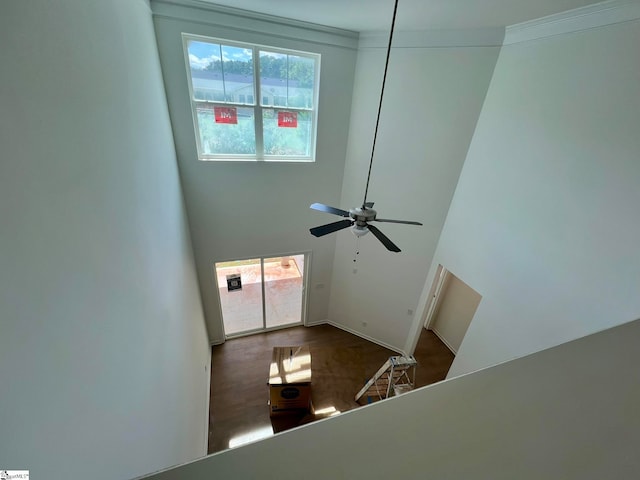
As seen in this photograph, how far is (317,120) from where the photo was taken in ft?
12.7

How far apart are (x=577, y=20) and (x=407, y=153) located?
6.10ft

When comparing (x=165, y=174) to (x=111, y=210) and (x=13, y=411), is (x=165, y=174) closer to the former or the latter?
(x=111, y=210)

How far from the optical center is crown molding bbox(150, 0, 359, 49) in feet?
9.50

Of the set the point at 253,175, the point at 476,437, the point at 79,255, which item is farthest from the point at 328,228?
the point at 253,175

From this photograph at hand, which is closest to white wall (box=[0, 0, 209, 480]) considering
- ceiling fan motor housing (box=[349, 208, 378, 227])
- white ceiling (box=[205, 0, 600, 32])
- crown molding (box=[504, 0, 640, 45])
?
white ceiling (box=[205, 0, 600, 32])

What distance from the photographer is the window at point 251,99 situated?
335cm

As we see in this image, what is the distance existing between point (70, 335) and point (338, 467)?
4.07ft

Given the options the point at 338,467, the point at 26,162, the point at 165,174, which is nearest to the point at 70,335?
the point at 26,162

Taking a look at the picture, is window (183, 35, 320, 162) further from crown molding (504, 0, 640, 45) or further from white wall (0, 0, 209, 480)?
crown molding (504, 0, 640, 45)

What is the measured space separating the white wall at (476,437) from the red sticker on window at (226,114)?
156 inches

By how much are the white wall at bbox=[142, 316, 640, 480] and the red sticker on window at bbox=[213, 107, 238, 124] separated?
3974 millimetres

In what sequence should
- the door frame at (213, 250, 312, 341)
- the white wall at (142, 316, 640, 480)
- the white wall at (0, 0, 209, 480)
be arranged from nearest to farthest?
the white wall at (142, 316, 640, 480)
the white wall at (0, 0, 209, 480)
the door frame at (213, 250, 312, 341)

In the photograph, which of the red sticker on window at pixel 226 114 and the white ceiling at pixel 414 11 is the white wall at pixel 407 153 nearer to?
the white ceiling at pixel 414 11

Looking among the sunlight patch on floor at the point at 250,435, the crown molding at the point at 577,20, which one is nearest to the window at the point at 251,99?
the crown molding at the point at 577,20
